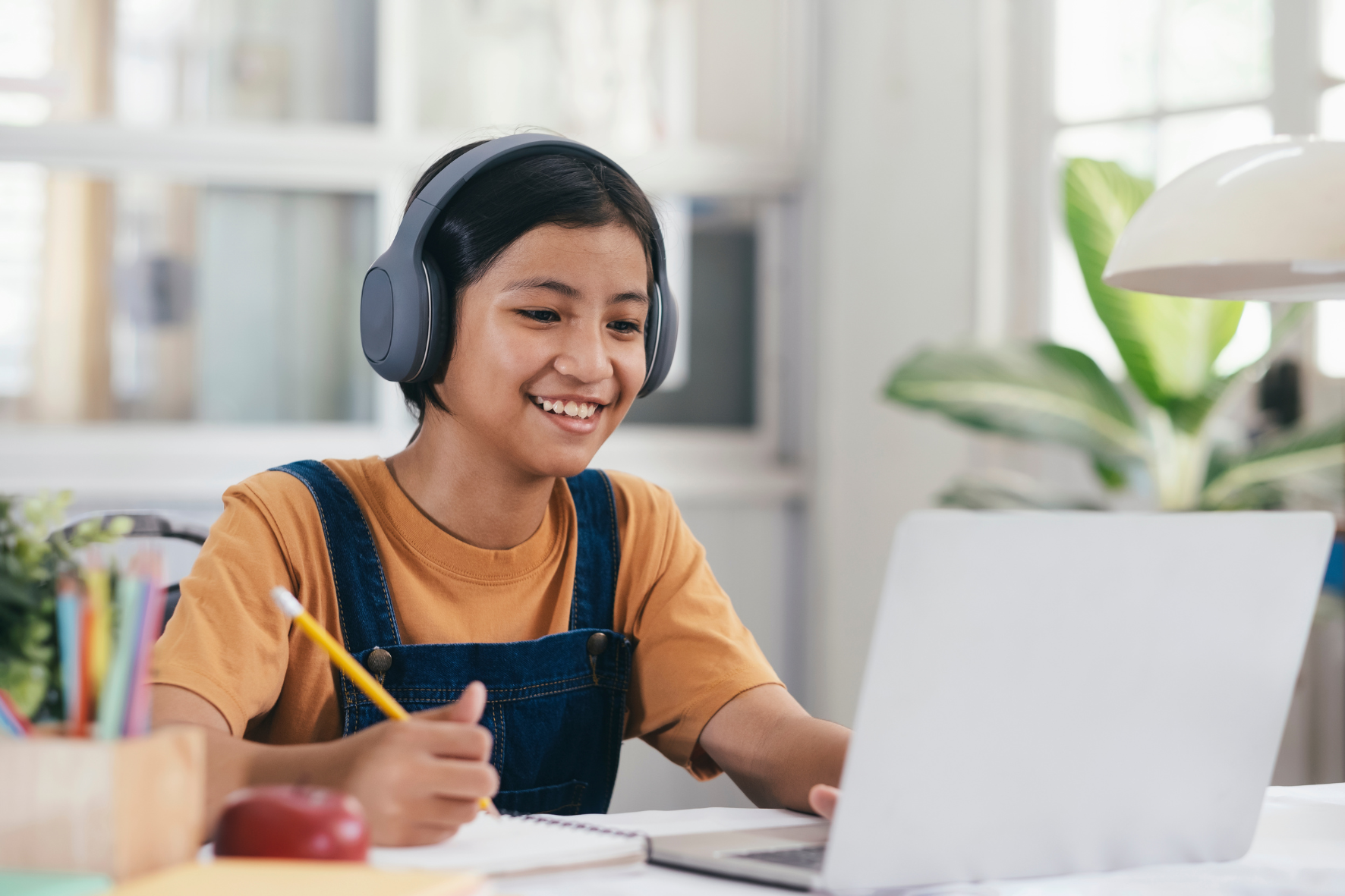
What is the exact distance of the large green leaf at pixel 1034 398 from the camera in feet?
7.44

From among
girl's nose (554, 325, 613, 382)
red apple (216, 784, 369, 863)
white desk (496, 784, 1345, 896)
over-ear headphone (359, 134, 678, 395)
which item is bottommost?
white desk (496, 784, 1345, 896)

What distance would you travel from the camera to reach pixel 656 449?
2832mm

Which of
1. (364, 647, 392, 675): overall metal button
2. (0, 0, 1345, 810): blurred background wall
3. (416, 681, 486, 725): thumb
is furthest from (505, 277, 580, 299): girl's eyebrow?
(0, 0, 1345, 810): blurred background wall

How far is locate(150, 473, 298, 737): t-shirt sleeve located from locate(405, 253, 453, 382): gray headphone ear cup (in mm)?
185

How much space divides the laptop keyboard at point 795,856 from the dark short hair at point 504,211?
55 cm

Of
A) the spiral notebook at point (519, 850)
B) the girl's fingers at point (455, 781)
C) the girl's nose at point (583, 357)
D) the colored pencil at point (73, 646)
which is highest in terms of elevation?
the girl's nose at point (583, 357)

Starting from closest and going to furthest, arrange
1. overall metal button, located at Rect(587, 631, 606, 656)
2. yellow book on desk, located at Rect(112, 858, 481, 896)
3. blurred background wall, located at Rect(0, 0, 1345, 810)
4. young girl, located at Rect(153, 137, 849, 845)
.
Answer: yellow book on desk, located at Rect(112, 858, 481, 896) → young girl, located at Rect(153, 137, 849, 845) → overall metal button, located at Rect(587, 631, 606, 656) → blurred background wall, located at Rect(0, 0, 1345, 810)

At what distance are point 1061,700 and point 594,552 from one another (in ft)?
1.97

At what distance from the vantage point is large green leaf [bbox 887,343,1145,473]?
2268 millimetres

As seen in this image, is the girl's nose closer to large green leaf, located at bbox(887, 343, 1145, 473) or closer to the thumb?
the thumb

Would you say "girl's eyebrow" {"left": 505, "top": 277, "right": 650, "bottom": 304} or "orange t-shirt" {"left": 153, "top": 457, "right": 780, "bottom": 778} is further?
"girl's eyebrow" {"left": 505, "top": 277, "right": 650, "bottom": 304}

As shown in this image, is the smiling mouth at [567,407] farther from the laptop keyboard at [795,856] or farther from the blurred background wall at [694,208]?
the blurred background wall at [694,208]

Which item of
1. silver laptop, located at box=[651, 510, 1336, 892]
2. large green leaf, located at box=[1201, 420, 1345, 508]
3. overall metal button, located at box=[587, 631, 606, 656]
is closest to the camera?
silver laptop, located at box=[651, 510, 1336, 892]

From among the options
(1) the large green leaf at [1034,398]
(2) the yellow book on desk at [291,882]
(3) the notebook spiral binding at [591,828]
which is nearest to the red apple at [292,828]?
(2) the yellow book on desk at [291,882]
